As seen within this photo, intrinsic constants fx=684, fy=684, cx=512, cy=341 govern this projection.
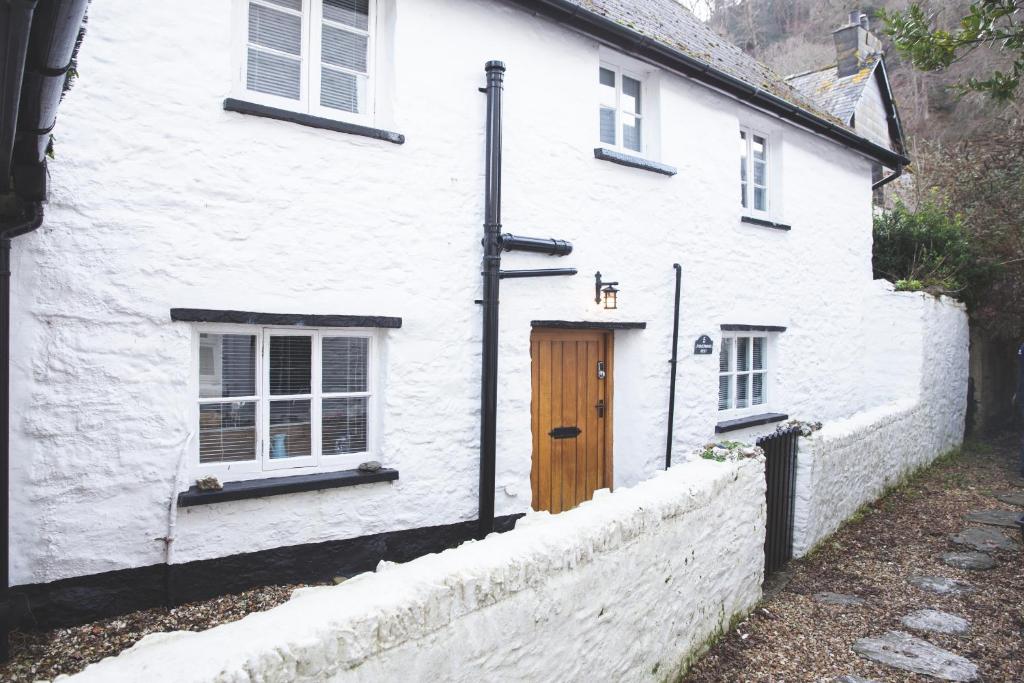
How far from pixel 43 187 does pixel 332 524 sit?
108 inches

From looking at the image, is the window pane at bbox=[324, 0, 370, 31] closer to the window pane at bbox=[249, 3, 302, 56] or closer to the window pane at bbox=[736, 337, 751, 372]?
the window pane at bbox=[249, 3, 302, 56]

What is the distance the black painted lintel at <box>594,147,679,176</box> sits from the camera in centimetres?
634

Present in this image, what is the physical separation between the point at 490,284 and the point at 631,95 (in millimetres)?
3046

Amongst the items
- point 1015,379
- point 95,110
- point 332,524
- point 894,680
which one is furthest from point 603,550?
point 1015,379

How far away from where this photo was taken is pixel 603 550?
3.23 m

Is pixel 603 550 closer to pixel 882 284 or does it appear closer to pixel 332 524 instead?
pixel 332 524

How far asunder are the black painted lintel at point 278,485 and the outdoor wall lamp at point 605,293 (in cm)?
248

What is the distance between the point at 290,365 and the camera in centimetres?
483

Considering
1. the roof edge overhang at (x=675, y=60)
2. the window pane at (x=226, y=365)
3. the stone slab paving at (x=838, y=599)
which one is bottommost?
the stone slab paving at (x=838, y=599)

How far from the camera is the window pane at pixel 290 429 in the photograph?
478 centimetres

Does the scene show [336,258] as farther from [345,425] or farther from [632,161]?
[632,161]

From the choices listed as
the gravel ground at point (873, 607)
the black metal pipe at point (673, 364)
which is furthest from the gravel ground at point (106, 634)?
the black metal pipe at point (673, 364)

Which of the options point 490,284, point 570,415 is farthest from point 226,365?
point 570,415

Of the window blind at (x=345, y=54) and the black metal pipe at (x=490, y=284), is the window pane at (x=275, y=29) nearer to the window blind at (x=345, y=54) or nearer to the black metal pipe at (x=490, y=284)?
the window blind at (x=345, y=54)
